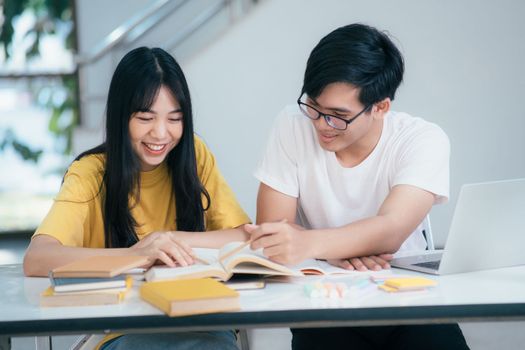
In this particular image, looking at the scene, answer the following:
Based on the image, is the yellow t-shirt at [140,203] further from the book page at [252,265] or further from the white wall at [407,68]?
the white wall at [407,68]

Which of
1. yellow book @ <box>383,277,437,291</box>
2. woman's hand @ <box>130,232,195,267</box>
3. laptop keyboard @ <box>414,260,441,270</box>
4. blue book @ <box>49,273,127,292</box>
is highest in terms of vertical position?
woman's hand @ <box>130,232,195,267</box>

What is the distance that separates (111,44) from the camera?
4629 mm

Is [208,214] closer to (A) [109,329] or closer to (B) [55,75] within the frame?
(A) [109,329]

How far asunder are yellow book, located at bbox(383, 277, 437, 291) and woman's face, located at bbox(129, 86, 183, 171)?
2.58 feet

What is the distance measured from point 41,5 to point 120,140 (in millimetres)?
4526

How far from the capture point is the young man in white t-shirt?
167 cm

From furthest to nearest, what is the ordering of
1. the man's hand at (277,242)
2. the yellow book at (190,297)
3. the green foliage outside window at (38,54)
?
the green foliage outside window at (38,54) → the man's hand at (277,242) → the yellow book at (190,297)

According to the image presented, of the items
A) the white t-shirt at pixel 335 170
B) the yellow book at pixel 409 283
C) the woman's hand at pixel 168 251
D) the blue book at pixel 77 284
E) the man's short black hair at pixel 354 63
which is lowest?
the yellow book at pixel 409 283

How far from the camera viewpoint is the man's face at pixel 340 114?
1.85 m

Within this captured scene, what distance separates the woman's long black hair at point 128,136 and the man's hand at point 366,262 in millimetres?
525

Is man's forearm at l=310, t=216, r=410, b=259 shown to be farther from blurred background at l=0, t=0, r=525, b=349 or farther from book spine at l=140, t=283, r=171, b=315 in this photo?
blurred background at l=0, t=0, r=525, b=349

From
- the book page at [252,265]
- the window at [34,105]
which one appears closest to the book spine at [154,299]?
the book page at [252,265]

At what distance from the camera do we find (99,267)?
4.61ft

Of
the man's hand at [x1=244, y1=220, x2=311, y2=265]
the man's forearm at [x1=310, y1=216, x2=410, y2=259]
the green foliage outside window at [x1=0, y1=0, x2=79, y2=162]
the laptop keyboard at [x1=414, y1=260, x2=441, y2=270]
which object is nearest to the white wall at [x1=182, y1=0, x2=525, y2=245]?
the green foliage outside window at [x1=0, y1=0, x2=79, y2=162]
